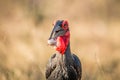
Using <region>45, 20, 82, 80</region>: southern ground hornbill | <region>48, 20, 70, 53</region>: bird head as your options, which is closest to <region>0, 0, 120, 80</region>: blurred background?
<region>45, 20, 82, 80</region>: southern ground hornbill

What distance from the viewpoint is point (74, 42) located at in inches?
251

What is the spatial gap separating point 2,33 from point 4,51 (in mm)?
→ 197

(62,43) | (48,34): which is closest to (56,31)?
(62,43)

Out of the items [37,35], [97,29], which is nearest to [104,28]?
[97,29]

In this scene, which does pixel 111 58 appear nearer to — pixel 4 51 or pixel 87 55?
pixel 87 55

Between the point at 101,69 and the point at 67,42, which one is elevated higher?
the point at 67,42

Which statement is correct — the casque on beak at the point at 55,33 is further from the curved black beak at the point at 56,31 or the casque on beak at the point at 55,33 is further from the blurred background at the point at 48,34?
the blurred background at the point at 48,34

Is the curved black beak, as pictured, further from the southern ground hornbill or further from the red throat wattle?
the red throat wattle

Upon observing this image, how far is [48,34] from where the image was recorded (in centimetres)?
648

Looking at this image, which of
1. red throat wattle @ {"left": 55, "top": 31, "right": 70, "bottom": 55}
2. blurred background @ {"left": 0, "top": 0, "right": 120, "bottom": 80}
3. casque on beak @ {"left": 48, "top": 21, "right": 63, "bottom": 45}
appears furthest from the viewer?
blurred background @ {"left": 0, "top": 0, "right": 120, "bottom": 80}

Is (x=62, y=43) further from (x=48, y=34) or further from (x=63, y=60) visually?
(x=48, y=34)

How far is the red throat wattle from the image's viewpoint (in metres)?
5.07

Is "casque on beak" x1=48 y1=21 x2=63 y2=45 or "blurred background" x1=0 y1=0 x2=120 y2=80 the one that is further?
"blurred background" x1=0 y1=0 x2=120 y2=80

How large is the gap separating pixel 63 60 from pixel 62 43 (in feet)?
0.46
